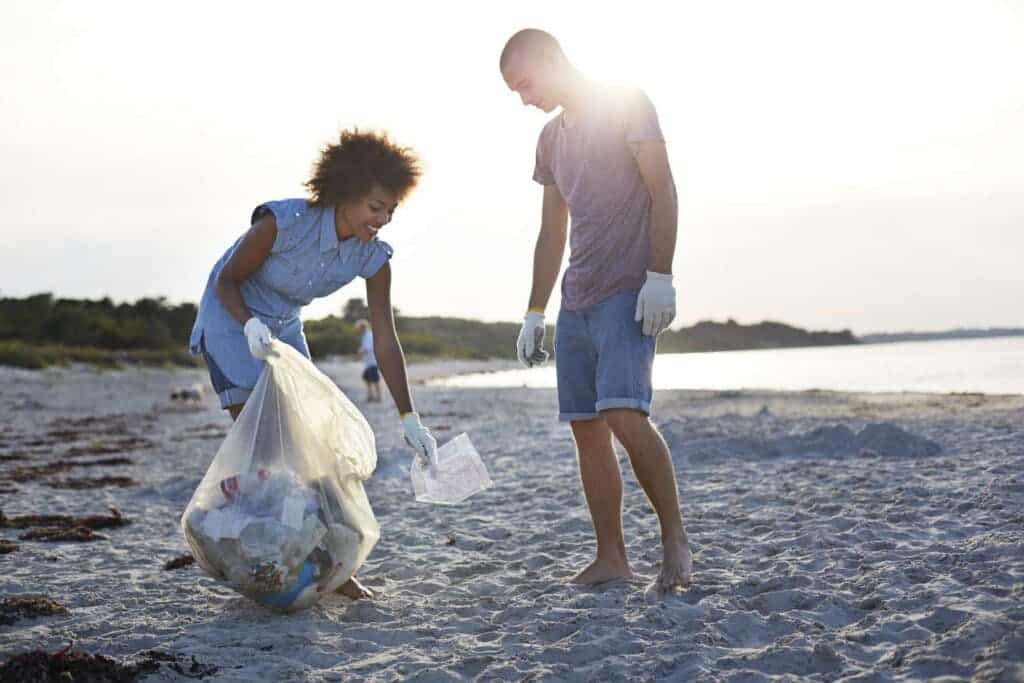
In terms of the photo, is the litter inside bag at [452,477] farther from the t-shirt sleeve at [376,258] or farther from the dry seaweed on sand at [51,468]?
the dry seaweed on sand at [51,468]

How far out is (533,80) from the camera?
3.08 m

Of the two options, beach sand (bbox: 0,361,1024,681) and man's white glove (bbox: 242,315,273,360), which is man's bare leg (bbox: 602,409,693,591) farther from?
man's white glove (bbox: 242,315,273,360)

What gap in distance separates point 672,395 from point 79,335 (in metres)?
23.6

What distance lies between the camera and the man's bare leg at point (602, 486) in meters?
3.26

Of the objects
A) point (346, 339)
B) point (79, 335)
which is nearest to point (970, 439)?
point (79, 335)

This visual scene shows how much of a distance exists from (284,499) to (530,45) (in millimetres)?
1784

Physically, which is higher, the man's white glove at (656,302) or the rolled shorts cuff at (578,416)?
the man's white glove at (656,302)

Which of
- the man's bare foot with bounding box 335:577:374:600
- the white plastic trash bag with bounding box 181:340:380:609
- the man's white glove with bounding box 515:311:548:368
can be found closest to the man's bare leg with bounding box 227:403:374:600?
the man's bare foot with bounding box 335:577:374:600

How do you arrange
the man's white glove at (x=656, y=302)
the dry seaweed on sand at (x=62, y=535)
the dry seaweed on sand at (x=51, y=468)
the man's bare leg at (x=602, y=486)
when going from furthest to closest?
the dry seaweed on sand at (x=51, y=468)
the dry seaweed on sand at (x=62, y=535)
the man's bare leg at (x=602, y=486)
the man's white glove at (x=656, y=302)

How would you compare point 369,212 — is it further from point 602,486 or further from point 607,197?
point 602,486

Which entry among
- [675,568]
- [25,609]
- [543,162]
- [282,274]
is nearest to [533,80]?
[543,162]

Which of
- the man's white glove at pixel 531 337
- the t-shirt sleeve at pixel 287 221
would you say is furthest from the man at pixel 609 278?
the t-shirt sleeve at pixel 287 221

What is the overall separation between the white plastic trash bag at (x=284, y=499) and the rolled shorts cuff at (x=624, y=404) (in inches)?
36.5

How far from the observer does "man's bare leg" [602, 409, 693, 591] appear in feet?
9.77
